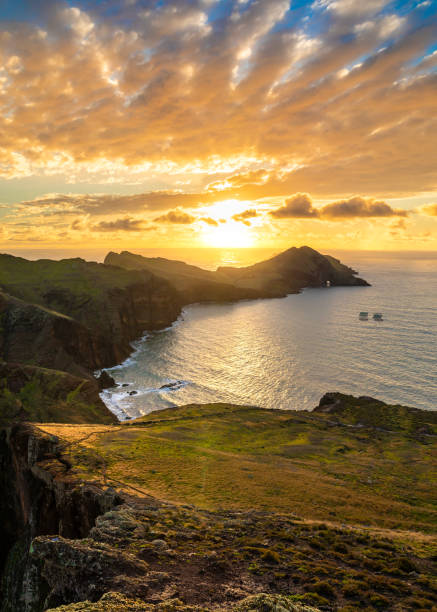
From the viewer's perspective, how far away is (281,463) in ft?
151

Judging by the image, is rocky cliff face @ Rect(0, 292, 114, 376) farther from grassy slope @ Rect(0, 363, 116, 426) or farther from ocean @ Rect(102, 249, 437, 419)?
grassy slope @ Rect(0, 363, 116, 426)

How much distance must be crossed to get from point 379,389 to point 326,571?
86181 millimetres

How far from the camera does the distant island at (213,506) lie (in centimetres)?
1697

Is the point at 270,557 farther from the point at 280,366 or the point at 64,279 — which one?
the point at 64,279

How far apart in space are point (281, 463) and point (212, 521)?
22962 millimetres

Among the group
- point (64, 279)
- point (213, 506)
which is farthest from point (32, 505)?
point (64, 279)

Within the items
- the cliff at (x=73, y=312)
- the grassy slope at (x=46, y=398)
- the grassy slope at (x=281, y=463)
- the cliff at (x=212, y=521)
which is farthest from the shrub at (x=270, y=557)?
the cliff at (x=73, y=312)

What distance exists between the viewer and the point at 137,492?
30.2 meters

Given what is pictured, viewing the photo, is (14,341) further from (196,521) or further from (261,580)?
(261,580)

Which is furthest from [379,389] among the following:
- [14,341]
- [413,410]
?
[14,341]

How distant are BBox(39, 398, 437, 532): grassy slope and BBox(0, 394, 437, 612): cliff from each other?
26 centimetres

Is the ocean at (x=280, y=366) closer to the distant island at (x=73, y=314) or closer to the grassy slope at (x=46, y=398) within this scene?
the distant island at (x=73, y=314)

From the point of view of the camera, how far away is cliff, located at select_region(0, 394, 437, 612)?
659 inches

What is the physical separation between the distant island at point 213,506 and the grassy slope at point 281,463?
10.1 inches
